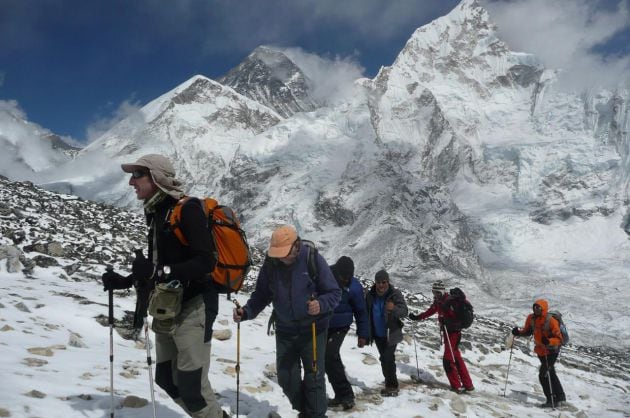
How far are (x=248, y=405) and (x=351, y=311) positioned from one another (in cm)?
198

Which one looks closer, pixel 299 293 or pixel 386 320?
pixel 299 293

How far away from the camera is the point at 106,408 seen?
5.33 meters

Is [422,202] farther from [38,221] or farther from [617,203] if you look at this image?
[38,221]

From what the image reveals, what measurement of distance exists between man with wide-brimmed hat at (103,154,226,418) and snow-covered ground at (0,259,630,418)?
1585 mm

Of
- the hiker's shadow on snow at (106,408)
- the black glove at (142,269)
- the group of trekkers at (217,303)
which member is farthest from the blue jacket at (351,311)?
the black glove at (142,269)

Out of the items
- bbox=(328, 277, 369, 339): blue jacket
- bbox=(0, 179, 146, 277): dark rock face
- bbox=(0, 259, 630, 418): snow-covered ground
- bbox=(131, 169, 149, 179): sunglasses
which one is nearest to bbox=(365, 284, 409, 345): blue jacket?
bbox=(0, 259, 630, 418): snow-covered ground

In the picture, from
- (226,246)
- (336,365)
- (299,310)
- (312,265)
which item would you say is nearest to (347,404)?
(336,365)

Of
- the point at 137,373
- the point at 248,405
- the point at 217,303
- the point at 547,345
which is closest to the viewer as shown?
the point at 217,303

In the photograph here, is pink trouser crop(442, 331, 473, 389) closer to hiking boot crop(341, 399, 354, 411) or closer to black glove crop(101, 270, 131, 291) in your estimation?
hiking boot crop(341, 399, 354, 411)

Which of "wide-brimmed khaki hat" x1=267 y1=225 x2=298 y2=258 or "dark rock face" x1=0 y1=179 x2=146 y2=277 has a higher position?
"dark rock face" x1=0 y1=179 x2=146 y2=277

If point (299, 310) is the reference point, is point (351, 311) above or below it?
below

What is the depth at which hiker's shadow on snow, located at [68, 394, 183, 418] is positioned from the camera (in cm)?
516

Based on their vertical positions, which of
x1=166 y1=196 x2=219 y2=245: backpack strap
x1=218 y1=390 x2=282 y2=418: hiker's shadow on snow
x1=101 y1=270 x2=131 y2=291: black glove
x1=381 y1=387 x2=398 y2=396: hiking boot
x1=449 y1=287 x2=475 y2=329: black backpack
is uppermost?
x1=166 y1=196 x2=219 y2=245: backpack strap

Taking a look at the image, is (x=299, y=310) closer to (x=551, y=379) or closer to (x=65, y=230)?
(x=551, y=379)
